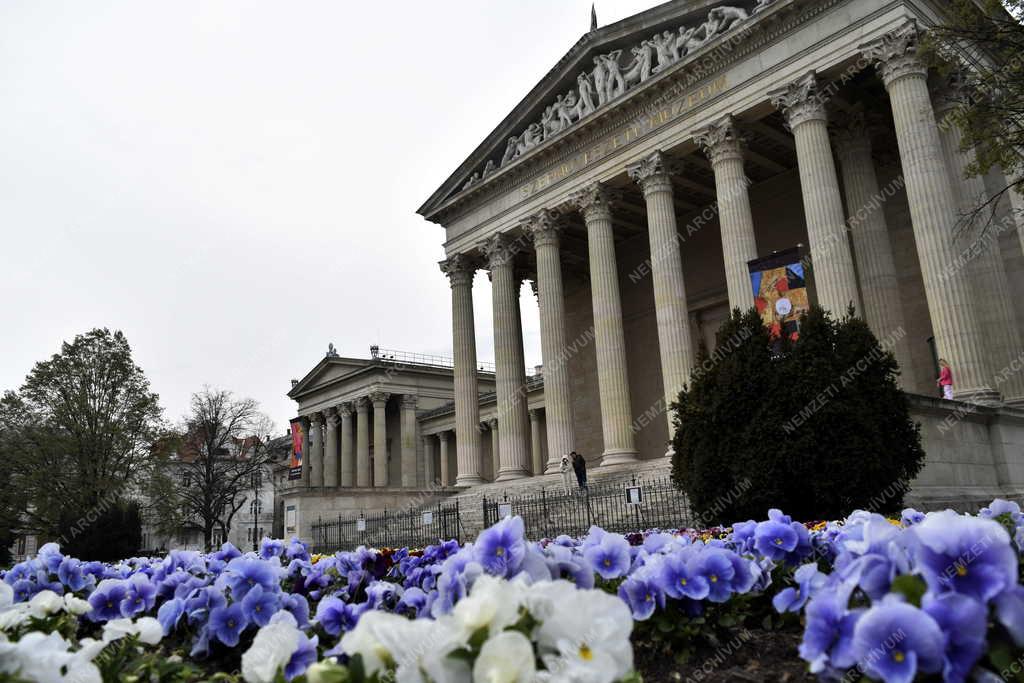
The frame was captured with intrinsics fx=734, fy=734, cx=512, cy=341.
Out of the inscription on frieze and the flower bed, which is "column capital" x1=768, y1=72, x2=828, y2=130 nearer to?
the inscription on frieze

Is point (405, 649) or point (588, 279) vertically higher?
point (588, 279)

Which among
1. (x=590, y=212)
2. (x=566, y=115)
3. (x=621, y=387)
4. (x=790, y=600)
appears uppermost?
(x=566, y=115)

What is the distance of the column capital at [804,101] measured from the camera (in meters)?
24.0

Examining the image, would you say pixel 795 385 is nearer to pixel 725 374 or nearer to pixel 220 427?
pixel 725 374

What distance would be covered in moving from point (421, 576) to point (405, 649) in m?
2.68

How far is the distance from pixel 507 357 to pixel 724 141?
14022 mm

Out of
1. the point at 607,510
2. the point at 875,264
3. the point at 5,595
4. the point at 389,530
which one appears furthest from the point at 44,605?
the point at 875,264

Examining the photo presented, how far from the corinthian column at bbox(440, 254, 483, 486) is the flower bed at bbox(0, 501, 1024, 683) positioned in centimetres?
3026

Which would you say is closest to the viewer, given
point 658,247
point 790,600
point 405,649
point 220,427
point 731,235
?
point 405,649

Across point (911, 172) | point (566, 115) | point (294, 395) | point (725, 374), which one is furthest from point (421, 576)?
point (294, 395)

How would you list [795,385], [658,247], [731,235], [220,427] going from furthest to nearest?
[220,427] < [658,247] < [731,235] < [795,385]

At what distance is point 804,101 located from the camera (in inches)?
950

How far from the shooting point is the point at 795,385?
43.0 ft

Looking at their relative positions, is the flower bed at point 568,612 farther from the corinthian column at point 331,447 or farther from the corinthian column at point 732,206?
the corinthian column at point 331,447
